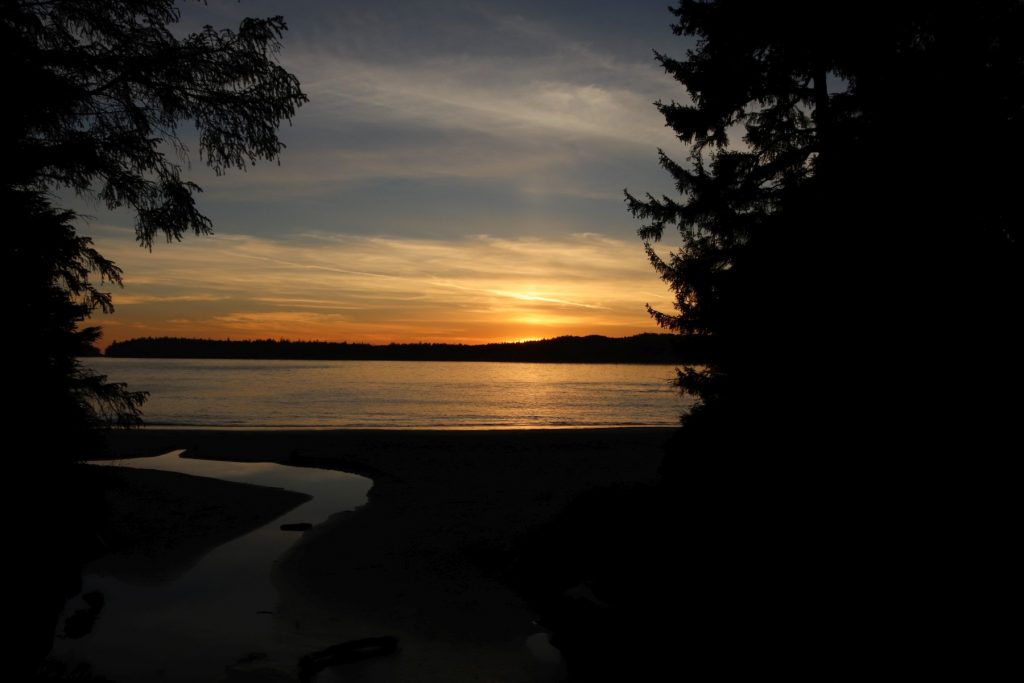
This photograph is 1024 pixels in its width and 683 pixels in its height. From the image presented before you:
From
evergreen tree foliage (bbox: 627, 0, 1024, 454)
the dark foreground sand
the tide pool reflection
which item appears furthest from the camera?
the dark foreground sand

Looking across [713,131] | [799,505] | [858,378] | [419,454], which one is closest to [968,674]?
[799,505]

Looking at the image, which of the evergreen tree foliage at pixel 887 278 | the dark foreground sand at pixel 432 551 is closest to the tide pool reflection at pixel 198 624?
the dark foreground sand at pixel 432 551

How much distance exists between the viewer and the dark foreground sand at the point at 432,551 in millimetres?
6348

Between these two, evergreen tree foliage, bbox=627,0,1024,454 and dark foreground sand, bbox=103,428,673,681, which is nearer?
evergreen tree foliage, bbox=627,0,1024,454

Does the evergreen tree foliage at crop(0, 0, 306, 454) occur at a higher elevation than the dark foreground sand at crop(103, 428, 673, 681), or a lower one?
higher

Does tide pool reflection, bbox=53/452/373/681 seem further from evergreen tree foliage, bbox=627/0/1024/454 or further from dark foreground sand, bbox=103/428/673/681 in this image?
evergreen tree foliage, bbox=627/0/1024/454

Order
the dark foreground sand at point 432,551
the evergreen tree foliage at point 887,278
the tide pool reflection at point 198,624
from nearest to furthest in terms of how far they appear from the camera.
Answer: the evergreen tree foliage at point 887,278 < the tide pool reflection at point 198,624 < the dark foreground sand at point 432,551

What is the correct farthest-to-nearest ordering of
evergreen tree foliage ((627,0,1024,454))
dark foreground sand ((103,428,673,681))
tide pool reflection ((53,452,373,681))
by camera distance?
dark foreground sand ((103,428,673,681)) < tide pool reflection ((53,452,373,681)) < evergreen tree foliage ((627,0,1024,454))

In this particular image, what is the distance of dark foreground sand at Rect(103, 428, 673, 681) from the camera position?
6348mm

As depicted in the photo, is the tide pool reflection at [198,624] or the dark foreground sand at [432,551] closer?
the tide pool reflection at [198,624]

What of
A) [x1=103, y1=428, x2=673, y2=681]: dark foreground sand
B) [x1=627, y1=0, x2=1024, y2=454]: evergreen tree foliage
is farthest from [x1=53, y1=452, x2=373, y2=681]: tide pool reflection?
[x1=627, y1=0, x2=1024, y2=454]: evergreen tree foliage

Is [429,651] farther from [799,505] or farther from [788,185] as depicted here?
[788,185]

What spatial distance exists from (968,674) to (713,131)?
49.1ft

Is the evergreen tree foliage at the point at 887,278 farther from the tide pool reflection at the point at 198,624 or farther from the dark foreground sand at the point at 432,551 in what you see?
the tide pool reflection at the point at 198,624
